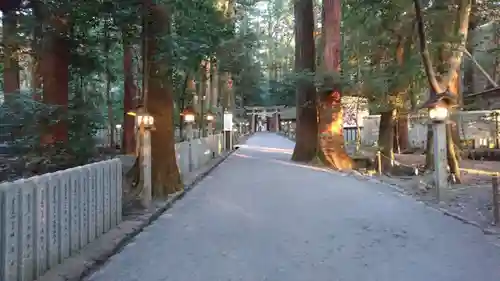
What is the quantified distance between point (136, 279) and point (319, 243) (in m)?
3.06

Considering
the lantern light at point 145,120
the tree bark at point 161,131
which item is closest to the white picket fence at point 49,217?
the lantern light at point 145,120

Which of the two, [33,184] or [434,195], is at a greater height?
[33,184]

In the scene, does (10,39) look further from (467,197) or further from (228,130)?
(228,130)

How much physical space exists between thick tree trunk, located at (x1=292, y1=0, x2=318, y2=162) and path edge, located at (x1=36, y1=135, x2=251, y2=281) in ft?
54.4

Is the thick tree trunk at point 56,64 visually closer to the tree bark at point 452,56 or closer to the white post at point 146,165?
the white post at point 146,165

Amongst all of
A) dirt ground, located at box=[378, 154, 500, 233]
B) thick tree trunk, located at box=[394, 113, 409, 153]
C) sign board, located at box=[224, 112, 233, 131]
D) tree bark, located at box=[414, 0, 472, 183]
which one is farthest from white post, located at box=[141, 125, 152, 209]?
sign board, located at box=[224, 112, 233, 131]

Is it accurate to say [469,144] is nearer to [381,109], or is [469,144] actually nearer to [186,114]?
[381,109]

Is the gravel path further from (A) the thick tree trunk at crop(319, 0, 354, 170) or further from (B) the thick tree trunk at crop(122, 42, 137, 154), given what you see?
(A) the thick tree trunk at crop(319, 0, 354, 170)

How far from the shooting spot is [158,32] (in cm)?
1255

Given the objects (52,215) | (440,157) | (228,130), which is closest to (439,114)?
(440,157)

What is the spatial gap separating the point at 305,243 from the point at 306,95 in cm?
2027

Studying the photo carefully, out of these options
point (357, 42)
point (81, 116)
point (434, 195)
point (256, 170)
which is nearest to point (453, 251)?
point (434, 195)

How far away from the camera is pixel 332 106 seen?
79.3 feet

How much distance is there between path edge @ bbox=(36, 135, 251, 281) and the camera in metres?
6.08
